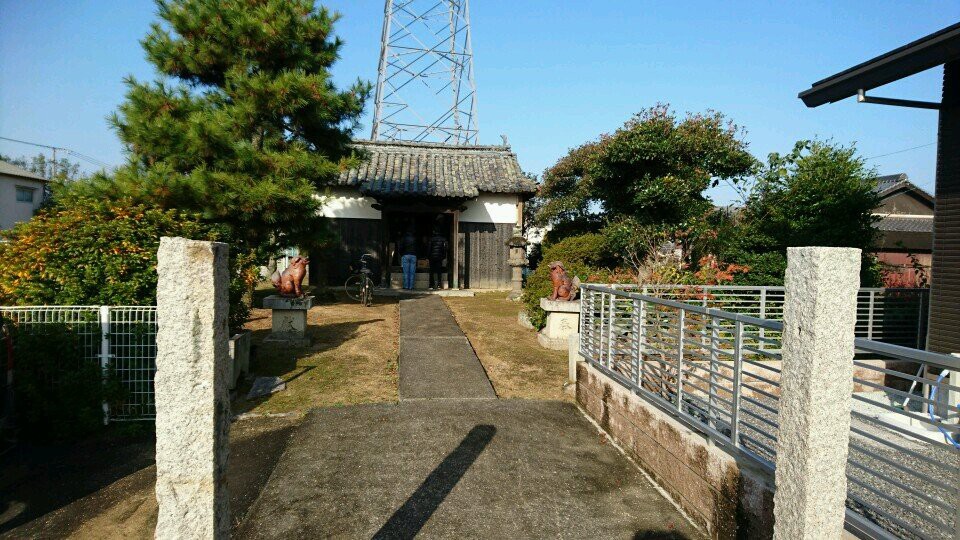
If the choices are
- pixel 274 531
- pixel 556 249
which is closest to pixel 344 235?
pixel 556 249

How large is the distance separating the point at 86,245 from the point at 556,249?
7940 mm

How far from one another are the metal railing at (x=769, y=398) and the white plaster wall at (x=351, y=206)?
954cm

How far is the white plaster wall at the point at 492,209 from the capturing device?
1558 centimetres

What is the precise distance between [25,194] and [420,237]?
68.8 ft

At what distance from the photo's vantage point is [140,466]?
4172mm

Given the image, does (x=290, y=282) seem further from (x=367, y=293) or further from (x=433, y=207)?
(x=433, y=207)

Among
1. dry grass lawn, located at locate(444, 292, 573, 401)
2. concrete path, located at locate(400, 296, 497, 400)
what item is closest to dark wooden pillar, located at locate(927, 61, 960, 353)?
dry grass lawn, located at locate(444, 292, 573, 401)

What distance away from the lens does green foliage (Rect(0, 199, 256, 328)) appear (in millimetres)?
4973

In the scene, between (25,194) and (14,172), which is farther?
(25,194)

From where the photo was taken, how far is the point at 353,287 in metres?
14.3

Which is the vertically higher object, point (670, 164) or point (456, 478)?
point (670, 164)

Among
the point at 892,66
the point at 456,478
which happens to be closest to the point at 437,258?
the point at 892,66

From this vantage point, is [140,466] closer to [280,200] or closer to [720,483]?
A: [720,483]

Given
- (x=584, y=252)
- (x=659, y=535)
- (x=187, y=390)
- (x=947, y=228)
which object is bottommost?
(x=659, y=535)
